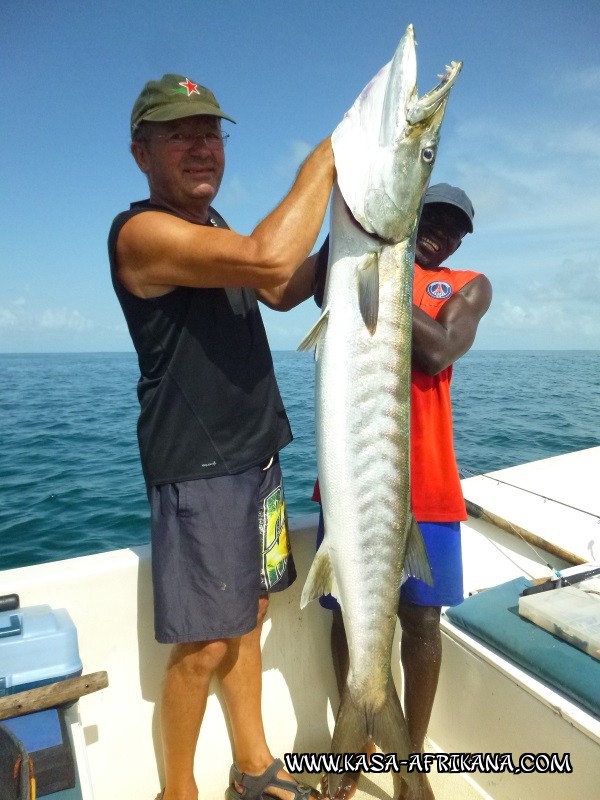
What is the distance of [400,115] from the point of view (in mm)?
1926

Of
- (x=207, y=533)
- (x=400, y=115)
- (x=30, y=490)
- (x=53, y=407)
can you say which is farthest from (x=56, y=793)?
(x=53, y=407)

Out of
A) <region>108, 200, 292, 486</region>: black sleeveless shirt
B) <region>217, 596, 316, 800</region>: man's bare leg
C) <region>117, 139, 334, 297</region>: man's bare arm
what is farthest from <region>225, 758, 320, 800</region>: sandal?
<region>117, 139, 334, 297</region>: man's bare arm

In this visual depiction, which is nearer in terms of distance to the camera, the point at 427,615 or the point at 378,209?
the point at 378,209

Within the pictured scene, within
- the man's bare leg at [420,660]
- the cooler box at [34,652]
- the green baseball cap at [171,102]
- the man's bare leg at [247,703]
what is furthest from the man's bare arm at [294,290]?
the cooler box at [34,652]

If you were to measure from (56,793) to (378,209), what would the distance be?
210 centimetres

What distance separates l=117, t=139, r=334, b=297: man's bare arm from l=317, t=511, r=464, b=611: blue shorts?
1.30 m

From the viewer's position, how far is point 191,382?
7.25ft

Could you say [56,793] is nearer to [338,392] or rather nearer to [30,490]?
[338,392]

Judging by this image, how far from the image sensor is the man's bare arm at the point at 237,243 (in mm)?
1882

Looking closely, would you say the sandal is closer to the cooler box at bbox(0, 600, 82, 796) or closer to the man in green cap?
the man in green cap

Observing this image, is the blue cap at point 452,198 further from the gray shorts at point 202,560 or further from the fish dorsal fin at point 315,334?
the gray shorts at point 202,560

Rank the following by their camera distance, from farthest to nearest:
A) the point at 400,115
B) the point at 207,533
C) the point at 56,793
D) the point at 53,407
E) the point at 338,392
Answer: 1. the point at 53,407
2. the point at 207,533
3. the point at 338,392
4. the point at 400,115
5. the point at 56,793

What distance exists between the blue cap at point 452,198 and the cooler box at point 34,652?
7.50ft

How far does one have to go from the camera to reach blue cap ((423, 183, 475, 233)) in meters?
2.51
